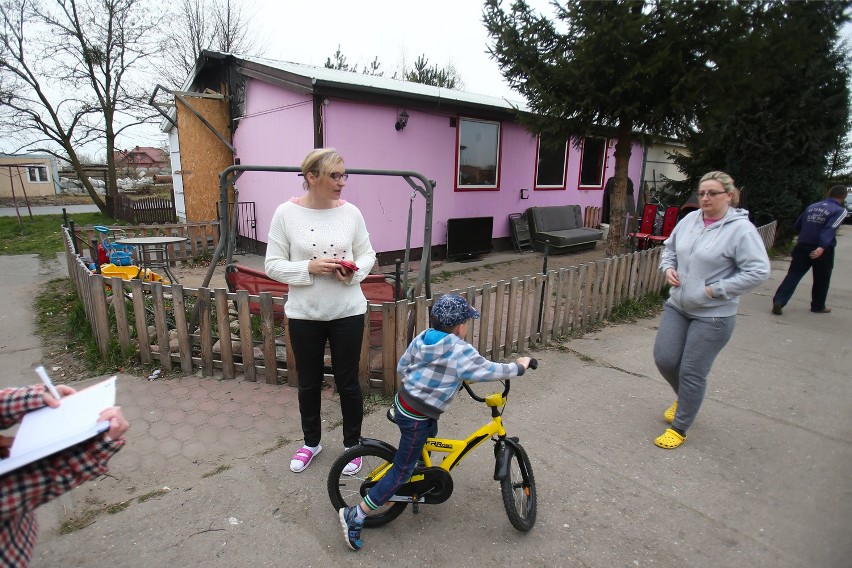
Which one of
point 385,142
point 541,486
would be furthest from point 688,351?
point 385,142

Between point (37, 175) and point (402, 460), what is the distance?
1761 inches

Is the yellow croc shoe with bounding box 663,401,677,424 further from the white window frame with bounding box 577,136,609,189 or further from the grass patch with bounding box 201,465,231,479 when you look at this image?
the white window frame with bounding box 577,136,609,189

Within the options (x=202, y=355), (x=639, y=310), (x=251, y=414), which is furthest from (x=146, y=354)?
(x=639, y=310)

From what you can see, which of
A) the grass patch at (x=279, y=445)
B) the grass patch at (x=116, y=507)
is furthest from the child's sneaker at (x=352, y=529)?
the grass patch at (x=116, y=507)

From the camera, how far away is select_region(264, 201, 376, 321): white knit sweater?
2.62 m

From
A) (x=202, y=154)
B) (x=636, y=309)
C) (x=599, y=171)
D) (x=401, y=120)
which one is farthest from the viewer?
(x=599, y=171)

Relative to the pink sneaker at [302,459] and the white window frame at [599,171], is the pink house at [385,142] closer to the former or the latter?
the white window frame at [599,171]

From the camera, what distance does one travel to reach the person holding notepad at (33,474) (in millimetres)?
1267

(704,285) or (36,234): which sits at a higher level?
(704,285)

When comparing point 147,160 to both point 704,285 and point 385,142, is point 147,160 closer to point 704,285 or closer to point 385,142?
point 385,142

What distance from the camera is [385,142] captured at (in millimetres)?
9008

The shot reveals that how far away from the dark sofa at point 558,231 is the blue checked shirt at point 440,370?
30.2 feet

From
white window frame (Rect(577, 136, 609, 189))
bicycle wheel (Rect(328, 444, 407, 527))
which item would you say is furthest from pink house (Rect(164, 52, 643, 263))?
bicycle wheel (Rect(328, 444, 407, 527))

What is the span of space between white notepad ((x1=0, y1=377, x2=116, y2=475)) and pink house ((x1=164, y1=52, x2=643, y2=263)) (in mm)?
7096
